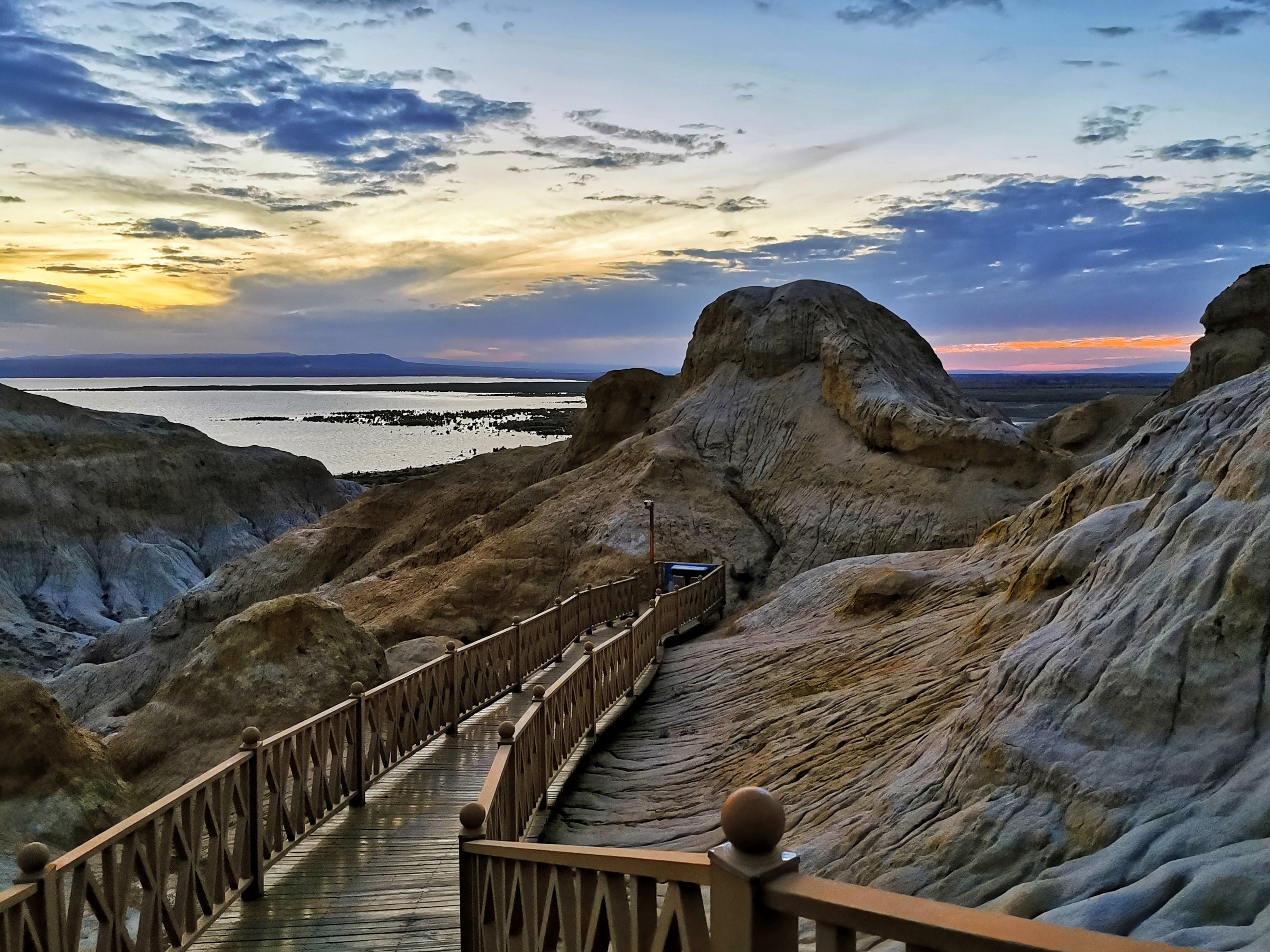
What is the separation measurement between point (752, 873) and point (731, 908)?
18cm

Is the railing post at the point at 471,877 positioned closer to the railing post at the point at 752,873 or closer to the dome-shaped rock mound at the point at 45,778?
the railing post at the point at 752,873

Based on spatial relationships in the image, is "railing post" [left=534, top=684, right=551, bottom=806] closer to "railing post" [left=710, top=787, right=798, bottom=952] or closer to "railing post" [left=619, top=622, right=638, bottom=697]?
"railing post" [left=619, top=622, right=638, bottom=697]

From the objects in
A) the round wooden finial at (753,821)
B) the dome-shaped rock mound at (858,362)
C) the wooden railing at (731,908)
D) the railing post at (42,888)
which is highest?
the dome-shaped rock mound at (858,362)

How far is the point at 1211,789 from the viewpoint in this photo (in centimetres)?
502

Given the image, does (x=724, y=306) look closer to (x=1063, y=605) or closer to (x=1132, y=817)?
(x=1063, y=605)

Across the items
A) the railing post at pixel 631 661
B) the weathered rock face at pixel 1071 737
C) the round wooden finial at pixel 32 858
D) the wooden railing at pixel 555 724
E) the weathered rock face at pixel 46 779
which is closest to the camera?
the weathered rock face at pixel 1071 737

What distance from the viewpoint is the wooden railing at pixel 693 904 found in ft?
8.23

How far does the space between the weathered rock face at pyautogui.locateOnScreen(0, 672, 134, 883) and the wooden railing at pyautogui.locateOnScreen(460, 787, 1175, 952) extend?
9.09 meters

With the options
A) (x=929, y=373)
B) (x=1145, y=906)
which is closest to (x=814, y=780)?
(x=1145, y=906)

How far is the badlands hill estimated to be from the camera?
4.82m

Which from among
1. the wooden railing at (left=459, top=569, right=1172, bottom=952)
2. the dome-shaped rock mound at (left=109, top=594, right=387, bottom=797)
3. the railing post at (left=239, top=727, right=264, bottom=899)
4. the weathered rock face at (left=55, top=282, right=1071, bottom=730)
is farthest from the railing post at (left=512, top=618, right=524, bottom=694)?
the weathered rock face at (left=55, top=282, right=1071, bottom=730)

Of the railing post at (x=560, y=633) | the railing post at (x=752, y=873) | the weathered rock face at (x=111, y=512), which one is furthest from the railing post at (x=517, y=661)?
the weathered rock face at (x=111, y=512)

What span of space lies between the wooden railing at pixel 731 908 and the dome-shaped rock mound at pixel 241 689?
1106 cm

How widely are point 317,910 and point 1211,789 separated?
6.46m
